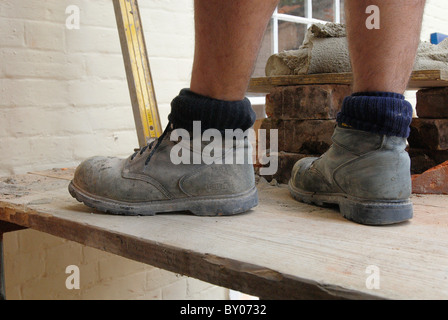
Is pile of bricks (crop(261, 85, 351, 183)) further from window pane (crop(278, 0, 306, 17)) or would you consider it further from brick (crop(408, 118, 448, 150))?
window pane (crop(278, 0, 306, 17))

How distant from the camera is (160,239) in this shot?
864 mm

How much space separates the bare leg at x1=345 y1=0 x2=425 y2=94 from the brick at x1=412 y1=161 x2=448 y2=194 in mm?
454

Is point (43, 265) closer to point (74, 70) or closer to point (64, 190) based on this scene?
point (64, 190)

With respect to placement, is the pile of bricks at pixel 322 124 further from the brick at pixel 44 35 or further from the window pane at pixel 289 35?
the window pane at pixel 289 35

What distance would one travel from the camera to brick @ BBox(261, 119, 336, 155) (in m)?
1.53

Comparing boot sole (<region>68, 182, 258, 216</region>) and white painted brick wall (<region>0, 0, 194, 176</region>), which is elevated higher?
white painted brick wall (<region>0, 0, 194, 176</region>)

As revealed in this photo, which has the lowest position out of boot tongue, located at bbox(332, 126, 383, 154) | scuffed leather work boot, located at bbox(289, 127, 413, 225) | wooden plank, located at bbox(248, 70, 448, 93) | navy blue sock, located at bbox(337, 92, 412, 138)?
scuffed leather work boot, located at bbox(289, 127, 413, 225)

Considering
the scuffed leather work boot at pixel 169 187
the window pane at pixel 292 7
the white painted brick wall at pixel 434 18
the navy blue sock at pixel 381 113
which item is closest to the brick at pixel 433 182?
the navy blue sock at pixel 381 113

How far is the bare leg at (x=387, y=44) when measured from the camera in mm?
922

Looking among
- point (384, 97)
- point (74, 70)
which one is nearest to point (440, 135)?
point (384, 97)

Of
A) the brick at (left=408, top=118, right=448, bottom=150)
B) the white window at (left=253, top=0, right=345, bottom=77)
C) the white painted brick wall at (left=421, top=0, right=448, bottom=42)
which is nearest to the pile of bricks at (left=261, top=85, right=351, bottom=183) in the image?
the brick at (left=408, top=118, right=448, bottom=150)

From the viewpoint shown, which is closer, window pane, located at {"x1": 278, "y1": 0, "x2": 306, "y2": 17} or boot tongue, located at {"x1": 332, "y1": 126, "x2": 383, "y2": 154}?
boot tongue, located at {"x1": 332, "y1": 126, "x2": 383, "y2": 154}

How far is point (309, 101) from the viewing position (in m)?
1.55

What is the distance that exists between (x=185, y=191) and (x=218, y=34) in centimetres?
36
